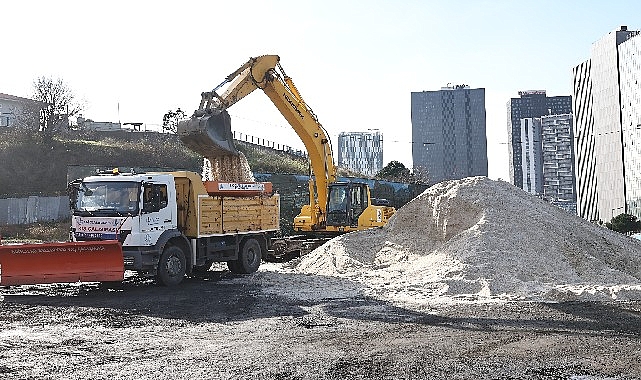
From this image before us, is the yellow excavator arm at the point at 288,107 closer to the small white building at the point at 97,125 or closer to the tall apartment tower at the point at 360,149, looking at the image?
the small white building at the point at 97,125

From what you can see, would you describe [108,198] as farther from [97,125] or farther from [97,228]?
[97,125]

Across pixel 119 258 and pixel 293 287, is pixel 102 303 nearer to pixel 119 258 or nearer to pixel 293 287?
pixel 119 258

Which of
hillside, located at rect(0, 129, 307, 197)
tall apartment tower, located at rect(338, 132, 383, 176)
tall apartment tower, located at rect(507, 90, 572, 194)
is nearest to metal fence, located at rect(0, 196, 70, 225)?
hillside, located at rect(0, 129, 307, 197)

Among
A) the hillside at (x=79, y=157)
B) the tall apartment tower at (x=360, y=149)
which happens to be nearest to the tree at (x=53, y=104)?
the hillside at (x=79, y=157)

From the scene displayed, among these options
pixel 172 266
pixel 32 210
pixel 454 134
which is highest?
pixel 454 134

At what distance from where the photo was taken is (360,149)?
79.4 m

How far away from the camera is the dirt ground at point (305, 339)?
24.1ft

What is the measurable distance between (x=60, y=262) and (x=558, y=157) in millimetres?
111090

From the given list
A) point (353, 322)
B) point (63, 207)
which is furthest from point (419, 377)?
point (63, 207)

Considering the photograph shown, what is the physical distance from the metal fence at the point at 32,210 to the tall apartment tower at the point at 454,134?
5075 centimetres

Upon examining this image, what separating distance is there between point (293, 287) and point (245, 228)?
11.7 ft

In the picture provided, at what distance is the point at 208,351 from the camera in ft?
27.6

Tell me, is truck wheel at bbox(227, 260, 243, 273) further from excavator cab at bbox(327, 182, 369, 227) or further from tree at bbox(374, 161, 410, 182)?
tree at bbox(374, 161, 410, 182)

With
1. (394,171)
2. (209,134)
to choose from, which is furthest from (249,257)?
(394,171)
